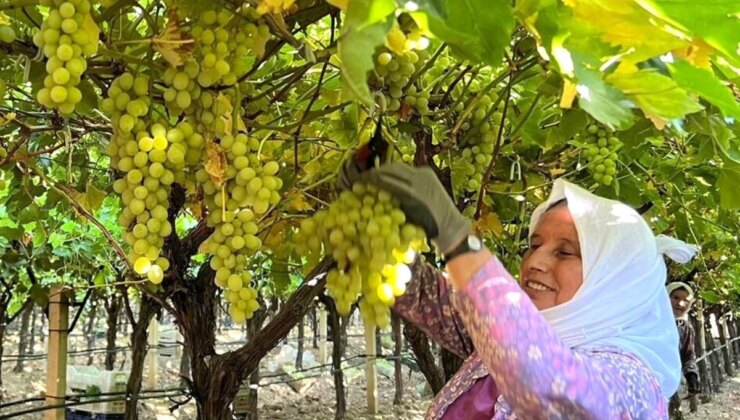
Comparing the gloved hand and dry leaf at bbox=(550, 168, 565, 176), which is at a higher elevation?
dry leaf at bbox=(550, 168, 565, 176)

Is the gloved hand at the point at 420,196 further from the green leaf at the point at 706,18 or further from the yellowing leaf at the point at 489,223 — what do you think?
the yellowing leaf at the point at 489,223

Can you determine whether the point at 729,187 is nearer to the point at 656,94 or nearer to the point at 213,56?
the point at 656,94

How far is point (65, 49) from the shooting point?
2.49ft

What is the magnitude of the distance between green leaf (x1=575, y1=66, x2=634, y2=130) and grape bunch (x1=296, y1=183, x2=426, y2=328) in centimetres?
30

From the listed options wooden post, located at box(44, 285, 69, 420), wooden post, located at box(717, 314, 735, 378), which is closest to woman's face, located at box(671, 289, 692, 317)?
wooden post, located at box(44, 285, 69, 420)

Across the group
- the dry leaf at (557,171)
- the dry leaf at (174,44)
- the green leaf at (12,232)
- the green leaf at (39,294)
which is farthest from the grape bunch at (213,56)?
the green leaf at (39,294)

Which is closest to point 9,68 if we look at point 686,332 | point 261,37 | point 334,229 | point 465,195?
point 261,37

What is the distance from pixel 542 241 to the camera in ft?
5.38

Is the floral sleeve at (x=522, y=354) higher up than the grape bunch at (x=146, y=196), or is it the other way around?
the grape bunch at (x=146, y=196)

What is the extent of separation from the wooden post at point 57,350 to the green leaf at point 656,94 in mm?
2862

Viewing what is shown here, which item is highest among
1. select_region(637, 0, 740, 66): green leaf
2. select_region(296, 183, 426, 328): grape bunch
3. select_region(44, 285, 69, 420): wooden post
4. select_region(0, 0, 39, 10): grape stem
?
select_region(0, 0, 39, 10): grape stem

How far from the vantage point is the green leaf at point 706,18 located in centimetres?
70

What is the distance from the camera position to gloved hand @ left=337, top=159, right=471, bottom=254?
0.99 meters

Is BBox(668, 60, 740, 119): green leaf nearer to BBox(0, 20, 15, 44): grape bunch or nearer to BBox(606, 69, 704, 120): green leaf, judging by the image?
BBox(606, 69, 704, 120): green leaf
